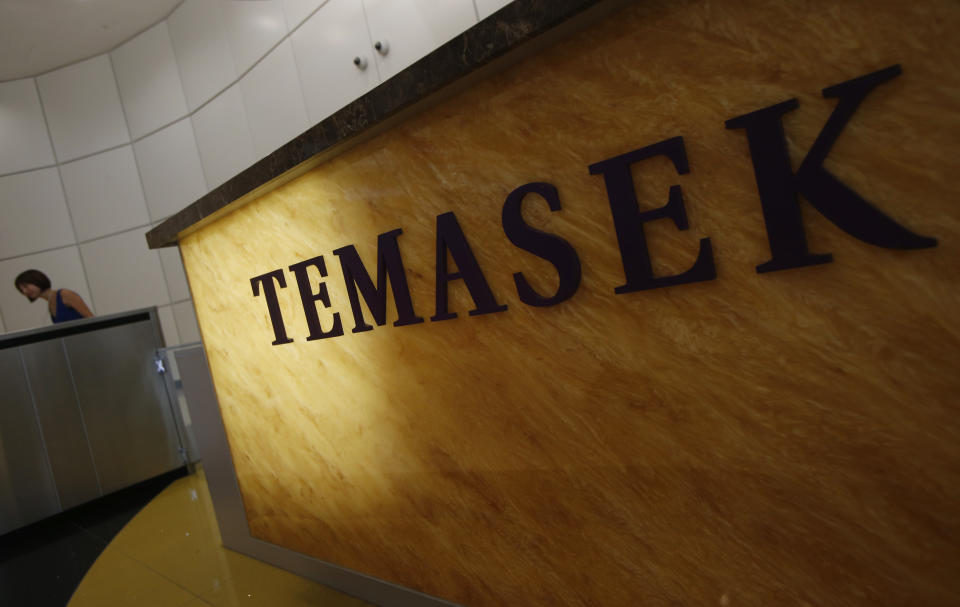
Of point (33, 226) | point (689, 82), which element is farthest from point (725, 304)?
point (33, 226)

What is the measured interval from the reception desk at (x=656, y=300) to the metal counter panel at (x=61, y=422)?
3.14 metres

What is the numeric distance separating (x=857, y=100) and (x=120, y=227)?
6.88 m

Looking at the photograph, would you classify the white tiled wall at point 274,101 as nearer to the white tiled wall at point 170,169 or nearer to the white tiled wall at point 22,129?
the white tiled wall at point 170,169

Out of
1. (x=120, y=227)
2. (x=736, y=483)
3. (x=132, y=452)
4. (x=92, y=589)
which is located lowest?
(x=92, y=589)

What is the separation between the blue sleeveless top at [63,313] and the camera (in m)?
4.26

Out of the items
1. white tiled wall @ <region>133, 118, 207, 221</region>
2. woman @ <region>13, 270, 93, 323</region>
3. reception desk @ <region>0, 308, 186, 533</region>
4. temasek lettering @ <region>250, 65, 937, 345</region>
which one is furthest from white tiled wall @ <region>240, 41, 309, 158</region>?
temasek lettering @ <region>250, 65, 937, 345</region>

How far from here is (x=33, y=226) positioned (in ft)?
19.7

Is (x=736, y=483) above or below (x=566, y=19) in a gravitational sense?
below

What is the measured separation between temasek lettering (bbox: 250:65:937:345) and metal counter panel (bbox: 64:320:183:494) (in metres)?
3.39

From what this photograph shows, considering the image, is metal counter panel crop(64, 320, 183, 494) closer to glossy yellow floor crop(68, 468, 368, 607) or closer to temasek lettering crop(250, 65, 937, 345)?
glossy yellow floor crop(68, 468, 368, 607)

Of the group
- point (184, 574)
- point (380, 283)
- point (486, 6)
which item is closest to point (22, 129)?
point (486, 6)

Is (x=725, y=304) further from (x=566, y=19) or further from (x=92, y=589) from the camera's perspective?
(x=92, y=589)

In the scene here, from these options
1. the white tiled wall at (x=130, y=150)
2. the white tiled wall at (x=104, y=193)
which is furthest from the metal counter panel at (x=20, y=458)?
the white tiled wall at (x=104, y=193)

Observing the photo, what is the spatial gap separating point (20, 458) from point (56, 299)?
4.37 feet
